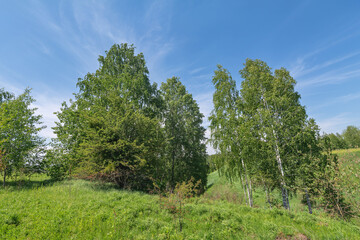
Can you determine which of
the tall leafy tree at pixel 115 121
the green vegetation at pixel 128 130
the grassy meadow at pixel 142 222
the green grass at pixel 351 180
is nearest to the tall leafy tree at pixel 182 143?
the green vegetation at pixel 128 130

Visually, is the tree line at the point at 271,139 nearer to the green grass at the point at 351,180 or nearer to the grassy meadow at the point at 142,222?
the green grass at the point at 351,180

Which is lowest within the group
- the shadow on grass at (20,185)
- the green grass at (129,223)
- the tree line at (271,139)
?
the green grass at (129,223)

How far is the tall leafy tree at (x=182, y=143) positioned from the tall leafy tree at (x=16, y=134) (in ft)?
38.9

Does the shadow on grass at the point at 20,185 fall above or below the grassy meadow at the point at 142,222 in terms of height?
above

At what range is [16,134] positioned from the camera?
34.3ft

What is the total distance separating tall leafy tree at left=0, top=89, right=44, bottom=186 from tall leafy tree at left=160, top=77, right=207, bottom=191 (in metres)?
11.9

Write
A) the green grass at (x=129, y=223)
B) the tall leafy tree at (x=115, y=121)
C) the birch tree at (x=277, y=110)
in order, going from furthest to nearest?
1. the tall leafy tree at (x=115, y=121)
2. the birch tree at (x=277, y=110)
3. the green grass at (x=129, y=223)

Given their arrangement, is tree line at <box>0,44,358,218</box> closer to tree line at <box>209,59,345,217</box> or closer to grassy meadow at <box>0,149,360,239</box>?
tree line at <box>209,59,345,217</box>

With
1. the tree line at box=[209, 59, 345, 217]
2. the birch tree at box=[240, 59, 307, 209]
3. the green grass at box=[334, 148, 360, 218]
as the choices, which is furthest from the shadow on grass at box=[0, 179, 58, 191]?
the green grass at box=[334, 148, 360, 218]

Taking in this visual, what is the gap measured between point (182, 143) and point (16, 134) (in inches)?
570

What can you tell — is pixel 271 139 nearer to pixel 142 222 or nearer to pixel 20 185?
pixel 142 222

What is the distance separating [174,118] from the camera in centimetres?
1888

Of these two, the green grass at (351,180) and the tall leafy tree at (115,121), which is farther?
the tall leafy tree at (115,121)

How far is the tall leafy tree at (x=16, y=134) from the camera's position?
32.2 ft
